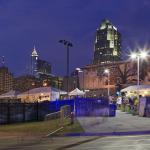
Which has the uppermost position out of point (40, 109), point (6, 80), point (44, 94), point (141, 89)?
point (6, 80)

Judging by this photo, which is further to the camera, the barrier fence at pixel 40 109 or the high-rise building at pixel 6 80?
the high-rise building at pixel 6 80

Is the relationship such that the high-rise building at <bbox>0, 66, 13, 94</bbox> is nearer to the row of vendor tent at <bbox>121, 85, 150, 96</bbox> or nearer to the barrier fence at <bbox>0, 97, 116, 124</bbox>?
the row of vendor tent at <bbox>121, 85, 150, 96</bbox>

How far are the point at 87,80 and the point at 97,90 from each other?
13.2 m

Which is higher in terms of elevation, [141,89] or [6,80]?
[6,80]

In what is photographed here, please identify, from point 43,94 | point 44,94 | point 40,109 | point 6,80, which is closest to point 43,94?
point 43,94

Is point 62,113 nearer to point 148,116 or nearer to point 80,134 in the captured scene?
point 80,134

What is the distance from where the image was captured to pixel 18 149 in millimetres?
19531

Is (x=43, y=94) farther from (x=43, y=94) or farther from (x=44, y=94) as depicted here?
(x=44, y=94)

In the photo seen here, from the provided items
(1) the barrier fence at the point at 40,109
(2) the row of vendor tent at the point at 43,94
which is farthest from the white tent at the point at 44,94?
(1) the barrier fence at the point at 40,109

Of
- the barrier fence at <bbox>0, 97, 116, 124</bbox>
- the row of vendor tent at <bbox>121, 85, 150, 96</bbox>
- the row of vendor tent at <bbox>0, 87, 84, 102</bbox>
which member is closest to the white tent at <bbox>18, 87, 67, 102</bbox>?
the row of vendor tent at <bbox>0, 87, 84, 102</bbox>

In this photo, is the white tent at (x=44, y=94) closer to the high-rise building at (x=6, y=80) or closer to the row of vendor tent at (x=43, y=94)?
the row of vendor tent at (x=43, y=94)

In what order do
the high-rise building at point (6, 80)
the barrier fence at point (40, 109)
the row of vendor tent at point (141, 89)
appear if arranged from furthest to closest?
the high-rise building at point (6, 80) < the row of vendor tent at point (141, 89) < the barrier fence at point (40, 109)

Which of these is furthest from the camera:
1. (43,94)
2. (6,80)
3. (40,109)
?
(6,80)

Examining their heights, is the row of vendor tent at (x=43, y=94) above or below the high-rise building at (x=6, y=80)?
below
